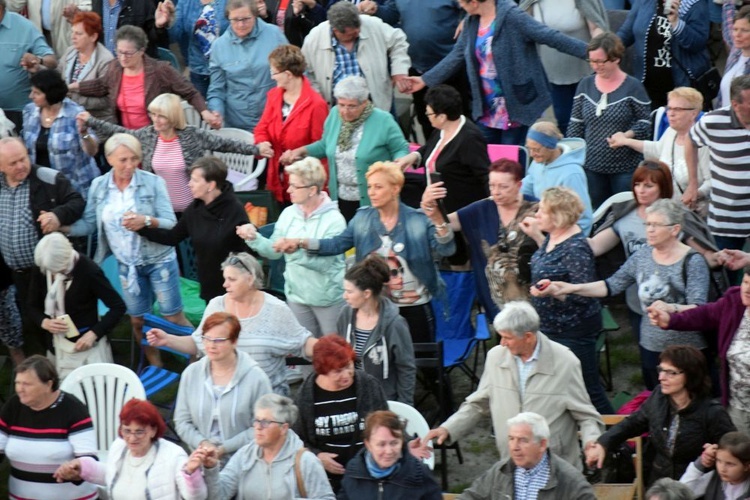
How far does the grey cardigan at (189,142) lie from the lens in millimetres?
10383

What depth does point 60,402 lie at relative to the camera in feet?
25.3

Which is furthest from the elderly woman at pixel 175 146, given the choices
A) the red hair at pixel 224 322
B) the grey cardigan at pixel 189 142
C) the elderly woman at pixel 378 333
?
the red hair at pixel 224 322

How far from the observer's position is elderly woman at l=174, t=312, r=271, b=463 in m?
7.69

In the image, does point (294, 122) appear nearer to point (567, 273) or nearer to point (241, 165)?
point (241, 165)

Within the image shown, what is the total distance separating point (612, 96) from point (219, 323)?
3710mm

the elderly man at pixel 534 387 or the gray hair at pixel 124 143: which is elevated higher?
the gray hair at pixel 124 143

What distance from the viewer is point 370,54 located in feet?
36.3

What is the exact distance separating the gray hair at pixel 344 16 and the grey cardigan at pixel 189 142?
1151 millimetres

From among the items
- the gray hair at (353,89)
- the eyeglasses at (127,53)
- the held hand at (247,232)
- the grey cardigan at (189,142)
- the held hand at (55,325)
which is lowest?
the held hand at (55,325)

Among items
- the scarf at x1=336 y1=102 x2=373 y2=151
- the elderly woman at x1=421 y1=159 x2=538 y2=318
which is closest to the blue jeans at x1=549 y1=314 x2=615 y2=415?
the elderly woman at x1=421 y1=159 x2=538 y2=318

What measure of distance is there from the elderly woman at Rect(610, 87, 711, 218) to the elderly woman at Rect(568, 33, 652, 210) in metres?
0.45

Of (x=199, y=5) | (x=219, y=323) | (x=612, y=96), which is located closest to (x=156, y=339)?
(x=219, y=323)

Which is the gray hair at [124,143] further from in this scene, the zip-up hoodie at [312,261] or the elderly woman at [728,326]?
the elderly woman at [728,326]

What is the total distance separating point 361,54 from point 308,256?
250 cm
